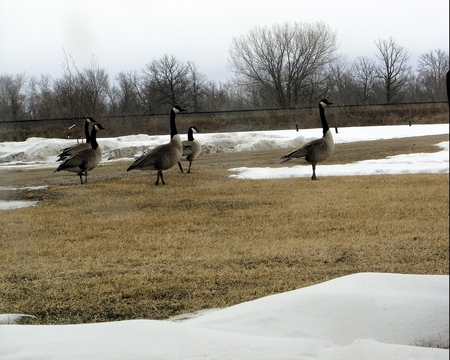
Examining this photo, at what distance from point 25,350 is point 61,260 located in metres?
0.32

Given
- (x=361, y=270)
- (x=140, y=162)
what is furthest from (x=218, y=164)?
(x=361, y=270)

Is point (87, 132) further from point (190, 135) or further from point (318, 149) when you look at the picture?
point (318, 149)

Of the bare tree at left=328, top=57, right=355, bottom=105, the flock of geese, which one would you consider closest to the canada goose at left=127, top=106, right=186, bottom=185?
the flock of geese

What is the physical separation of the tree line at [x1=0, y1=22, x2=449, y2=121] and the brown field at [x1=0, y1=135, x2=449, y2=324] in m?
0.16

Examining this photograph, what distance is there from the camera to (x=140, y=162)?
1734mm

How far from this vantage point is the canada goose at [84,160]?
1.79 m

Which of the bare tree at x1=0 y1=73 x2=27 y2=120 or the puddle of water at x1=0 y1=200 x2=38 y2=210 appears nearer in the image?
the bare tree at x1=0 y1=73 x2=27 y2=120

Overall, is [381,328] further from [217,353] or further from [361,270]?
[217,353]

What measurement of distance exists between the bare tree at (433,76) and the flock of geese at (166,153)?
0.26 m

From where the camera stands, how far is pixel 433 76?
4.40 ft

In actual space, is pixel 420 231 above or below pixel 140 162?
below

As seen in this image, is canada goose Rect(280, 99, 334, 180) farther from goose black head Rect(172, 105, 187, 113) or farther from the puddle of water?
the puddle of water

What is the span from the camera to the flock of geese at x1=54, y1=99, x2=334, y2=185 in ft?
5.24

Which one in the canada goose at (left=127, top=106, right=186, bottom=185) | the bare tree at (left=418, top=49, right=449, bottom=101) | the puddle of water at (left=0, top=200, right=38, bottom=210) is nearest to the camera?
the bare tree at (left=418, top=49, right=449, bottom=101)
